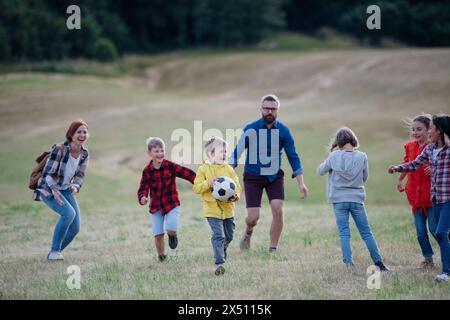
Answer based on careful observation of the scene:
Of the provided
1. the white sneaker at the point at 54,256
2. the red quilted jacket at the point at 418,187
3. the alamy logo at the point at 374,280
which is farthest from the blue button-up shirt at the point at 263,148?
the white sneaker at the point at 54,256

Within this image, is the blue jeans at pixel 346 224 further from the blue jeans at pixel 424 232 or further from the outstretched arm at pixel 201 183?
the outstretched arm at pixel 201 183

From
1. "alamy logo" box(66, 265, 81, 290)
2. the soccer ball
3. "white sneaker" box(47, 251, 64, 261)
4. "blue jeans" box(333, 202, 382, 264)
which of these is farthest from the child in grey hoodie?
"white sneaker" box(47, 251, 64, 261)

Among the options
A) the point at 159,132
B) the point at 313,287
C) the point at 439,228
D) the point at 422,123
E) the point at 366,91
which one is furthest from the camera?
the point at 366,91

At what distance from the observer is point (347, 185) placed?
8625 millimetres

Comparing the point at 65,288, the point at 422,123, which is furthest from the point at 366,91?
the point at 65,288

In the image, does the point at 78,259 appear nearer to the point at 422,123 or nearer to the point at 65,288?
the point at 65,288

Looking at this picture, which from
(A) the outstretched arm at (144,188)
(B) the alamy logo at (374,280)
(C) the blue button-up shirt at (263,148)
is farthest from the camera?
(C) the blue button-up shirt at (263,148)

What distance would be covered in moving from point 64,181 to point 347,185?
15.2ft

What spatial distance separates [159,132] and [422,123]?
88.4 ft

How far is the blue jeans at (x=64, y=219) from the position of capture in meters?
9.88

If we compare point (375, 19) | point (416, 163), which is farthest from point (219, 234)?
point (375, 19)

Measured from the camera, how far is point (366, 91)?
148ft

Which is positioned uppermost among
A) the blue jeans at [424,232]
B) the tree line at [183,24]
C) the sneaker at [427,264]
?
the tree line at [183,24]
